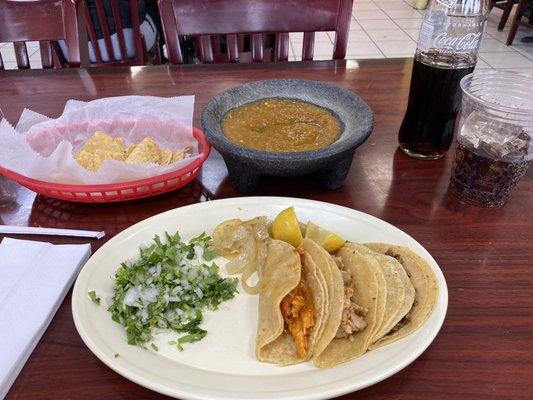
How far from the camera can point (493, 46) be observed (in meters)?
4.64

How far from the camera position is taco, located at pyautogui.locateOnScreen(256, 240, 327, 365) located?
69 centimetres

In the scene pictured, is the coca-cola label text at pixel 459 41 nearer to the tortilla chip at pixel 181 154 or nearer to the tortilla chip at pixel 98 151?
the tortilla chip at pixel 181 154

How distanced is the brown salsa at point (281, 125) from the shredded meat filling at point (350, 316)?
356 mm

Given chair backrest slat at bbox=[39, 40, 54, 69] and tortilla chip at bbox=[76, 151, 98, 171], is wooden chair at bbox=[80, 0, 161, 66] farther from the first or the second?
tortilla chip at bbox=[76, 151, 98, 171]

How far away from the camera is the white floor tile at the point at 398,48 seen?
445 cm

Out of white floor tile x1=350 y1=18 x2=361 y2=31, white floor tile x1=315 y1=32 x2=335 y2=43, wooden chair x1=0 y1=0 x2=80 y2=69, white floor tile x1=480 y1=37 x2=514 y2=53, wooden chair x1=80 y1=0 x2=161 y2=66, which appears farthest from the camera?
white floor tile x1=350 y1=18 x2=361 y2=31

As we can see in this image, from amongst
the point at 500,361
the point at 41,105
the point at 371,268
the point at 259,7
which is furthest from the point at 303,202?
the point at 259,7

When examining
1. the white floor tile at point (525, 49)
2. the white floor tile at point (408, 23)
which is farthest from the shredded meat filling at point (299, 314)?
the white floor tile at point (408, 23)

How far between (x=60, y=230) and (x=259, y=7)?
4.01ft

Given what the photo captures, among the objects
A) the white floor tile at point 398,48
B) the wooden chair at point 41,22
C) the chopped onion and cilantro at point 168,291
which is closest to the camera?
the chopped onion and cilantro at point 168,291

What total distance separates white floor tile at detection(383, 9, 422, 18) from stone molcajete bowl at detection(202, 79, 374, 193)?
5.09m

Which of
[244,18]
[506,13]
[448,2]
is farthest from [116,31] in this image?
[506,13]

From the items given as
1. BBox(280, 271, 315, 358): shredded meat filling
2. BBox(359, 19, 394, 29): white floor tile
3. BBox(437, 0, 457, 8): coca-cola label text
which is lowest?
BBox(359, 19, 394, 29): white floor tile

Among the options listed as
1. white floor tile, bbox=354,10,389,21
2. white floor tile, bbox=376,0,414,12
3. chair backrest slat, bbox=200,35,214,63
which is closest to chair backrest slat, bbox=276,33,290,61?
chair backrest slat, bbox=200,35,214,63
